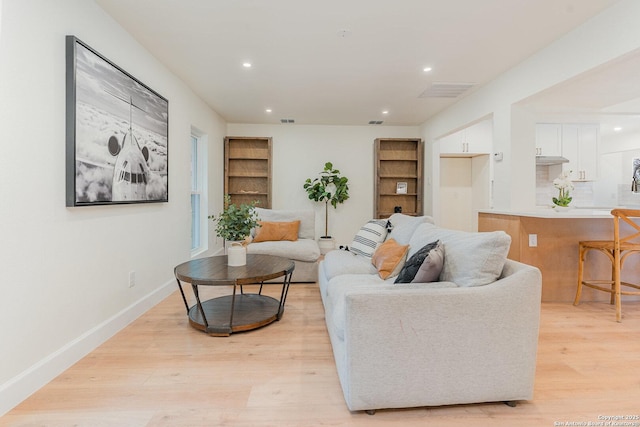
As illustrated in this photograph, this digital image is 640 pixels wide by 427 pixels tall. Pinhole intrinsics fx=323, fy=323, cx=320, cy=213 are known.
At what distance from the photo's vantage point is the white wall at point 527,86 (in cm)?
233

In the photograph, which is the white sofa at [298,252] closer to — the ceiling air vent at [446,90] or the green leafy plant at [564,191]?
the ceiling air vent at [446,90]

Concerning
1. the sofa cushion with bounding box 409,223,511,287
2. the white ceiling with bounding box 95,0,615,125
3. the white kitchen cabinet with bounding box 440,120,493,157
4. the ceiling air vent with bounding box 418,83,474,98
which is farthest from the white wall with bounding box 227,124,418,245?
the sofa cushion with bounding box 409,223,511,287

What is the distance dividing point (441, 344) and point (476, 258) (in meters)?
0.48

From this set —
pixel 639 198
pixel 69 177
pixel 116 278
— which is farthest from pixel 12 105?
pixel 639 198

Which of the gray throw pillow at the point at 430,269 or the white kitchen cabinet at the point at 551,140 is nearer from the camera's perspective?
the gray throw pillow at the point at 430,269

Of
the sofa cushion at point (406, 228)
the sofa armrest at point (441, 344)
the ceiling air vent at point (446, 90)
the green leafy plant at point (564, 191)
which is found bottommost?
the sofa armrest at point (441, 344)

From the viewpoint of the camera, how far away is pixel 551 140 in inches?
223

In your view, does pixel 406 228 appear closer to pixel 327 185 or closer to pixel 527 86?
pixel 527 86

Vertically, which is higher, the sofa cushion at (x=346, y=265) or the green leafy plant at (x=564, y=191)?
the green leafy plant at (x=564, y=191)

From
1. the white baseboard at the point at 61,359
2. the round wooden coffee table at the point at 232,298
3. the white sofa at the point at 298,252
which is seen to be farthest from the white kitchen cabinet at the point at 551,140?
the white baseboard at the point at 61,359

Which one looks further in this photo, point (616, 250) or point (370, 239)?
point (370, 239)

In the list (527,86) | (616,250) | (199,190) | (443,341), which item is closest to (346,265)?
(443,341)

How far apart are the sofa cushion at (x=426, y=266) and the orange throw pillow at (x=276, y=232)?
254 cm

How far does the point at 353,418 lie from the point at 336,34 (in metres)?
2.79
